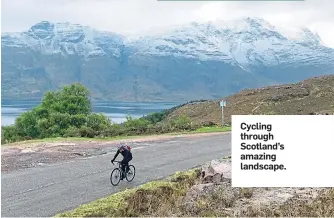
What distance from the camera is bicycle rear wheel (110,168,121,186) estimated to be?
36.0 feet

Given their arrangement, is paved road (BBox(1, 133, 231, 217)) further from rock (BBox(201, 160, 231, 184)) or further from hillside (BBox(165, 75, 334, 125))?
hillside (BBox(165, 75, 334, 125))

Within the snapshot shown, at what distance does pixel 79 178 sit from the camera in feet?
38.1

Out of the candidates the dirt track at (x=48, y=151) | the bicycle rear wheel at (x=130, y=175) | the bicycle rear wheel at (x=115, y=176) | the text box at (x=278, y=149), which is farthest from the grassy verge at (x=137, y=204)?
the dirt track at (x=48, y=151)

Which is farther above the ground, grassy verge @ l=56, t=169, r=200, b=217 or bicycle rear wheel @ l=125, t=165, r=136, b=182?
grassy verge @ l=56, t=169, r=200, b=217

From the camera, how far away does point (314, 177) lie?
10.5ft

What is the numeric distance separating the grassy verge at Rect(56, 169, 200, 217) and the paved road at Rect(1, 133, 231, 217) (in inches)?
114

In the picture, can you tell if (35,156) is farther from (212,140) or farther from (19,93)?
(19,93)

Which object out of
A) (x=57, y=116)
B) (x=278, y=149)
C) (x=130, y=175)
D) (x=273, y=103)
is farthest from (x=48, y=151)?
(x=273, y=103)

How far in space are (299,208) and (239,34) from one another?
2641 millimetres

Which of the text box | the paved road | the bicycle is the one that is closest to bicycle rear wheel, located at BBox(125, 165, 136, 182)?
the bicycle

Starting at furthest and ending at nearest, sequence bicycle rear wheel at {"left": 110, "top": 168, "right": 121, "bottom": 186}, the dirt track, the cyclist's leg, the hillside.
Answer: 1. the hillside
2. the dirt track
3. the cyclist's leg
4. bicycle rear wheel at {"left": 110, "top": 168, "right": 121, "bottom": 186}

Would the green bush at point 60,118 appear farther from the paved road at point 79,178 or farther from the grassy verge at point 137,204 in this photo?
the grassy verge at point 137,204

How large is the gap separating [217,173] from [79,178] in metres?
5.66

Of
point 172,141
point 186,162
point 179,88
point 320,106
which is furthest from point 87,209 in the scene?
point 320,106
